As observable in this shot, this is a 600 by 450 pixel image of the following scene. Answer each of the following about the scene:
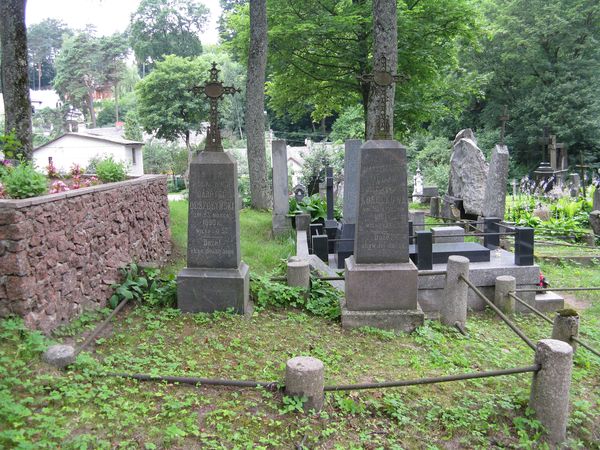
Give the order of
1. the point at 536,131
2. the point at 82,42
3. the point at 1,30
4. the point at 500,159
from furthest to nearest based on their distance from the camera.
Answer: the point at 82,42
the point at 536,131
the point at 500,159
the point at 1,30

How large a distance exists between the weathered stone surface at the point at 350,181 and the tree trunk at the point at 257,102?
4.28 metres

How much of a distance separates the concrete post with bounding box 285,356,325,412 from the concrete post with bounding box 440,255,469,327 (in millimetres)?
3298

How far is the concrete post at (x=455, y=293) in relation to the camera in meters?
6.82

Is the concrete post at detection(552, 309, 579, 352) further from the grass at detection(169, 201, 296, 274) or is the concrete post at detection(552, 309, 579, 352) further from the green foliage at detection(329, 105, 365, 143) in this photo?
the green foliage at detection(329, 105, 365, 143)

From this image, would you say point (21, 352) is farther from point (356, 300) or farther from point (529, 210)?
point (529, 210)

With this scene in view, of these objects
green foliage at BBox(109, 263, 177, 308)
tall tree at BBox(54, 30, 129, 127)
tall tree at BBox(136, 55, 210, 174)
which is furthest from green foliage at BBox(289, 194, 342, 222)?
tall tree at BBox(54, 30, 129, 127)

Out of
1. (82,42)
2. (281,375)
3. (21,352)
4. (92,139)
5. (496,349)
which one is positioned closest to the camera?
(21,352)

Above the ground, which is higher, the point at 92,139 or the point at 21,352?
the point at 92,139

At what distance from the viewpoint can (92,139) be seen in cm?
3534

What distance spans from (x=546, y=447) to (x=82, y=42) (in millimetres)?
68266

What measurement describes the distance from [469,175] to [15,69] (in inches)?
492

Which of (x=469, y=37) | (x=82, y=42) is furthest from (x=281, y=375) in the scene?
(x=82, y=42)

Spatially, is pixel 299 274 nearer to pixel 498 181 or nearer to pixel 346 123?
pixel 498 181

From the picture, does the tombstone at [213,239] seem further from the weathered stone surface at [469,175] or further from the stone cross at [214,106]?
the weathered stone surface at [469,175]
